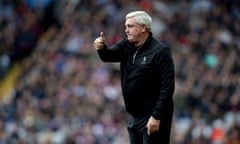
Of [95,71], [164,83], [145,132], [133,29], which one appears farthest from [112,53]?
[95,71]

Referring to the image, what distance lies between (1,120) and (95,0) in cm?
511

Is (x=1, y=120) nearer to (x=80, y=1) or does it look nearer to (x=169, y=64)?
(x=80, y=1)

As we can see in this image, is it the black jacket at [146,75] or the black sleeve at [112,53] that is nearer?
the black jacket at [146,75]

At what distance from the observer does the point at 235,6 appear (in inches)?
850

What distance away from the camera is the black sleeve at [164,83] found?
9.27 m

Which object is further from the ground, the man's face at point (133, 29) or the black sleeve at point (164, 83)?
the man's face at point (133, 29)

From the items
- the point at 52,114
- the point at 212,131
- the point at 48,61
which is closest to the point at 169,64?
the point at 212,131

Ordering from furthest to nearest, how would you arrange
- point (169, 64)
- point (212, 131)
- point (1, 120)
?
point (1, 120) < point (212, 131) < point (169, 64)

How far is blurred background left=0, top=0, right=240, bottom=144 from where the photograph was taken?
17.9 meters

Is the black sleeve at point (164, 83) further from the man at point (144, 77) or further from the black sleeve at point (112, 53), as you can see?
the black sleeve at point (112, 53)

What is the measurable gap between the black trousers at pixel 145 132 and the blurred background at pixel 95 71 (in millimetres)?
6949

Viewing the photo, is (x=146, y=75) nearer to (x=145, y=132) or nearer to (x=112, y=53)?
(x=112, y=53)

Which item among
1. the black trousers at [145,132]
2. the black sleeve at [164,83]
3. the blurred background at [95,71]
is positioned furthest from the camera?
the blurred background at [95,71]

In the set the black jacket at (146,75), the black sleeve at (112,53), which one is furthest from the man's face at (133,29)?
the black sleeve at (112,53)
